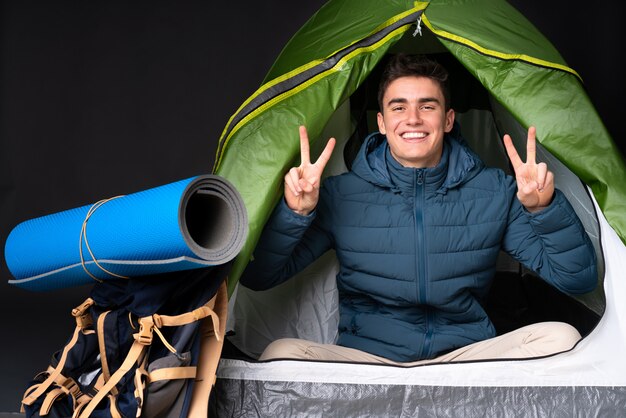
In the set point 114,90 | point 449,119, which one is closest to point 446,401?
point 449,119

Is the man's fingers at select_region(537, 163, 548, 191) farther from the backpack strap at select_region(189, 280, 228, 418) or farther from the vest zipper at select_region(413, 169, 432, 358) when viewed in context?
the backpack strap at select_region(189, 280, 228, 418)

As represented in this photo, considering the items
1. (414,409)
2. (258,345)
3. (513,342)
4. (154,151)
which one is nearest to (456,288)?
(513,342)

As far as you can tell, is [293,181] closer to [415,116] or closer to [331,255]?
[415,116]

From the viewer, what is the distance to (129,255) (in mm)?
→ 2104

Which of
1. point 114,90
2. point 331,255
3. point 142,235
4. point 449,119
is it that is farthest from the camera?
point 114,90

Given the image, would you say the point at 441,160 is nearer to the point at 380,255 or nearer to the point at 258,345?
the point at 380,255

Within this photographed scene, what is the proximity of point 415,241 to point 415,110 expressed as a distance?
1.08ft

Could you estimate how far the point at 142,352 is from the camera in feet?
7.07

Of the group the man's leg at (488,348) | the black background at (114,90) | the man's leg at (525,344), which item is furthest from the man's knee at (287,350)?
the black background at (114,90)

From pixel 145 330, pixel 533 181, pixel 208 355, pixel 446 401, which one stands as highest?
pixel 533 181

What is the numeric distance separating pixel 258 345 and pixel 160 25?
6.17ft

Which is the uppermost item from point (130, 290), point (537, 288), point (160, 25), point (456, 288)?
point (160, 25)

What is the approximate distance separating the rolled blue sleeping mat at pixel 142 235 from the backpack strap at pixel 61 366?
0.07 m

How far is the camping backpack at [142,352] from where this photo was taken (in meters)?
2.13
